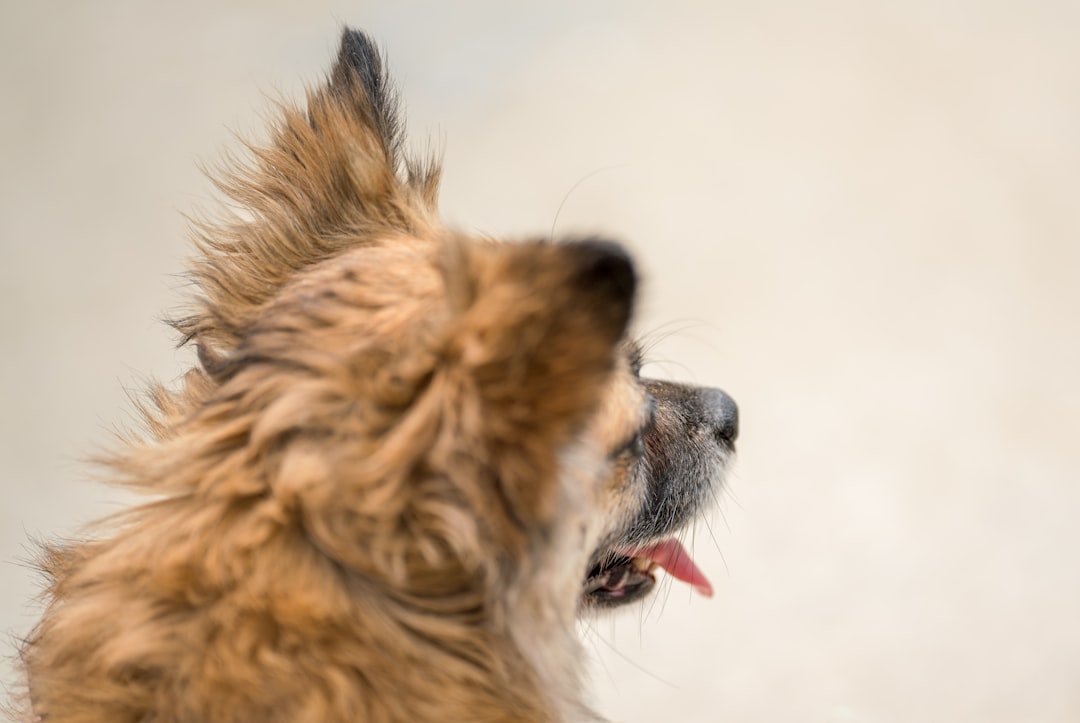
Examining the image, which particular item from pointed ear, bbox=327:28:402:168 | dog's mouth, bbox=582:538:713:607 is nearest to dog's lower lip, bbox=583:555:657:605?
dog's mouth, bbox=582:538:713:607

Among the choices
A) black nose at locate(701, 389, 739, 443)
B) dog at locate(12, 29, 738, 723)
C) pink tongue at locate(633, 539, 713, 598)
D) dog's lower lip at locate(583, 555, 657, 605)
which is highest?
black nose at locate(701, 389, 739, 443)

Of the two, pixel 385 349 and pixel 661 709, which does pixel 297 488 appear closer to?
pixel 385 349

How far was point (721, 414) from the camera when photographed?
1280 mm

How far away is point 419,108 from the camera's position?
2396mm

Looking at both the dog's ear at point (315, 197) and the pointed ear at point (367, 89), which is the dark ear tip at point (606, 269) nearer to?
the dog's ear at point (315, 197)

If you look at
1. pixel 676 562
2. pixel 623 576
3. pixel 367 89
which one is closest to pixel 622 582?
pixel 623 576

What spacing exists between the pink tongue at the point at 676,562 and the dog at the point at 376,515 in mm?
403

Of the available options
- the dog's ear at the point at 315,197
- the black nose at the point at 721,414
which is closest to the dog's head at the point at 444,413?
the dog's ear at the point at 315,197

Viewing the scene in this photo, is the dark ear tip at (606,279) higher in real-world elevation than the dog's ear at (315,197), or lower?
lower

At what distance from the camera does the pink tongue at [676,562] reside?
1.31m

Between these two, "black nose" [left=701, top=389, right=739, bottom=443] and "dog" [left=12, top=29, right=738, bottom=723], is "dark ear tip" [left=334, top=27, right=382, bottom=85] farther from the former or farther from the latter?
"black nose" [left=701, top=389, right=739, bottom=443]

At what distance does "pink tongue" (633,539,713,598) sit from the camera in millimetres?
1312

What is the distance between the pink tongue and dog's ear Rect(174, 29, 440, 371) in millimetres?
509

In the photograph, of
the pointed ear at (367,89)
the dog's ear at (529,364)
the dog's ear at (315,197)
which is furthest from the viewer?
the pointed ear at (367,89)
